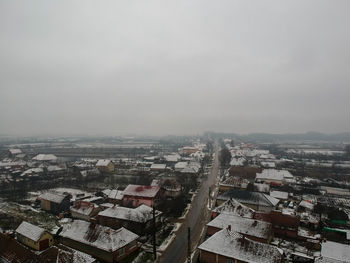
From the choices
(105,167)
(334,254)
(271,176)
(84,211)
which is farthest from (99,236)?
(105,167)

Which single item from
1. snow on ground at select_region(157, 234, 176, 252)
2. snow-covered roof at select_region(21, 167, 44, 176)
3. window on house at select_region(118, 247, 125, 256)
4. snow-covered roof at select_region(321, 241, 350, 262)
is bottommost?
snow on ground at select_region(157, 234, 176, 252)

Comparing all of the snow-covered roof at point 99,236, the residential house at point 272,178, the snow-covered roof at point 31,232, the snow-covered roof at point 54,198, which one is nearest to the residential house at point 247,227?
the snow-covered roof at point 99,236

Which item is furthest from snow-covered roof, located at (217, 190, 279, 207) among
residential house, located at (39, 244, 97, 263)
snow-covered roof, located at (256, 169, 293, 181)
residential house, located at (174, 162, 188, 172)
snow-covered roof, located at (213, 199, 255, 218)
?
residential house, located at (174, 162, 188, 172)

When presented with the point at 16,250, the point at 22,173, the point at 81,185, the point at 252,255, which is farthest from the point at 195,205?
the point at 22,173

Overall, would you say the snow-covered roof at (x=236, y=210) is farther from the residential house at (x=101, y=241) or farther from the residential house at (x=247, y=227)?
the residential house at (x=101, y=241)

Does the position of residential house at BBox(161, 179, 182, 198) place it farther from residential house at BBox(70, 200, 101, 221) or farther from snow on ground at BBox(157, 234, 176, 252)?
snow on ground at BBox(157, 234, 176, 252)

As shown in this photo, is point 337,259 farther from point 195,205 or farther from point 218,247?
point 195,205

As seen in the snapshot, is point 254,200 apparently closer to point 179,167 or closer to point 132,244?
point 132,244
